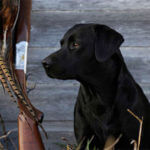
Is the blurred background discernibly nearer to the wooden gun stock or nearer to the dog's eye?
the dog's eye

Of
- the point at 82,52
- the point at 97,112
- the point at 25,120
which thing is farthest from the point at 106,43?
the point at 25,120

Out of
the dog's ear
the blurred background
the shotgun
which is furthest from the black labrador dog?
the blurred background

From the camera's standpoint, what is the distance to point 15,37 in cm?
208

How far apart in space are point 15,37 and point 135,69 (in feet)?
4.81

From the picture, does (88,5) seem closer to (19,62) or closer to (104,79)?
(104,79)

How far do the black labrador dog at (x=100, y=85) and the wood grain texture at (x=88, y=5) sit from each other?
3.18 ft

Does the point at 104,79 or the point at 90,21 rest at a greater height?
the point at 90,21

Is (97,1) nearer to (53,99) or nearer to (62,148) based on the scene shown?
(53,99)

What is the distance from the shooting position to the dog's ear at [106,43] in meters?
2.17

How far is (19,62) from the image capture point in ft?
6.61

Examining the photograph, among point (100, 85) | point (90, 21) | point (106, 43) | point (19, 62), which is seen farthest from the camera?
point (90, 21)

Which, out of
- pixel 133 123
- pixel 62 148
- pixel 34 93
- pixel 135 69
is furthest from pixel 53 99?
pixel 133 123

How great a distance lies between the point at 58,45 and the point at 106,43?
1.13m

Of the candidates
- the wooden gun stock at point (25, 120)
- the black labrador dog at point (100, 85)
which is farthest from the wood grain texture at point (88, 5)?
the wooden gun stock at point (25, 120)
